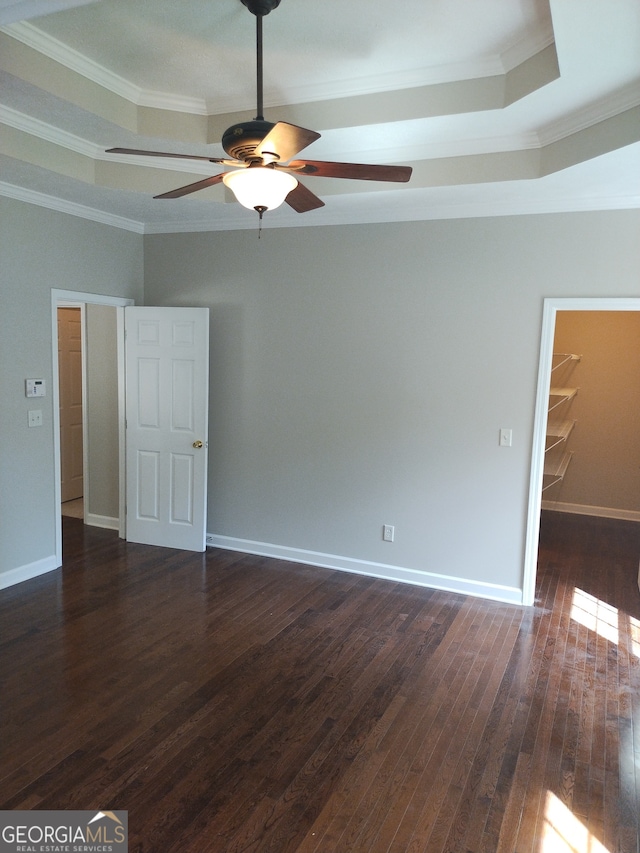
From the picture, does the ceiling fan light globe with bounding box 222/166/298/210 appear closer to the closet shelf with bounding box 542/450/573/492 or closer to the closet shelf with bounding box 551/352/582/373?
the closet shelf with bounding box 542/450/573/492

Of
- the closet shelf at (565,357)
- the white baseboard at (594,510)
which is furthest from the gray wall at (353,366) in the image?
the white baseboard at (594,510)

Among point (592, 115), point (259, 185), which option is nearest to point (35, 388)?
point (259, 185)

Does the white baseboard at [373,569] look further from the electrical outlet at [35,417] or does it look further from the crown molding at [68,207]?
the crown molding at [68,207]

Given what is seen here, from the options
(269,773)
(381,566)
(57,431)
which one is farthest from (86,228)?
(269,773)

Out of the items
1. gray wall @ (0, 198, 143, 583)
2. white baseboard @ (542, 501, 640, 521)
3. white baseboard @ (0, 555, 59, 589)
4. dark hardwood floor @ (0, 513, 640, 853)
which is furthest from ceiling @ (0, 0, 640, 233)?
white baseboard @ (542, 501, 640, 521)

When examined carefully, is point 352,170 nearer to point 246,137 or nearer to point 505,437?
point 246,137

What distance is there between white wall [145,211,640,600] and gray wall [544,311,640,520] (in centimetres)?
265

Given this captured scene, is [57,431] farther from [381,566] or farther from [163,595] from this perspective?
[381,566]

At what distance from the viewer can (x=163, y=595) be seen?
414 centimetres

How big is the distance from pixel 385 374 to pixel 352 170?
2.33 meters

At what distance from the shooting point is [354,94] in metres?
3.06

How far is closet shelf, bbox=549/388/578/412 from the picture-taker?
5797mm

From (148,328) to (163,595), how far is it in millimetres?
2248

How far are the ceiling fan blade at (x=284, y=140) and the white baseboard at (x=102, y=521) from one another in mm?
4269
